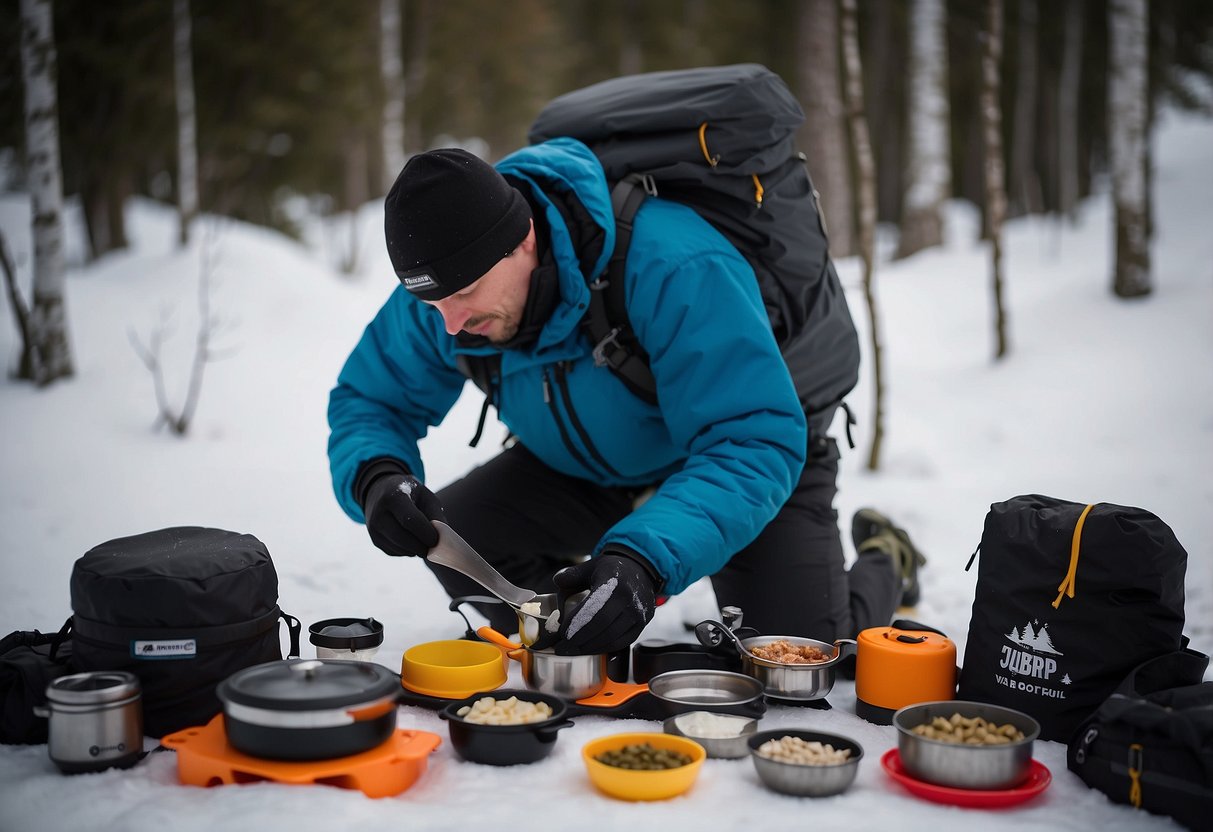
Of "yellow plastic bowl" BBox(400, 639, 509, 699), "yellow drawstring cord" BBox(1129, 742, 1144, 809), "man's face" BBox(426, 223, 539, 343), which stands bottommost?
"yellow drawstring cord" BBox(1129, 742, 1144, 809)

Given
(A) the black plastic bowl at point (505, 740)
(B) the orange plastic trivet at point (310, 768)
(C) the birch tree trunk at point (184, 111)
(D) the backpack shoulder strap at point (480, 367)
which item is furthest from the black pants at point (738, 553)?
(C) the birch tree trunk at point (184, 111)

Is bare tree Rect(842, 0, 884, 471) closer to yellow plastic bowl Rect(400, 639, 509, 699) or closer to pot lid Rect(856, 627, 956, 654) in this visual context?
pot lid Rect(856, 627, 956, 654)

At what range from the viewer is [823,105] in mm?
10078

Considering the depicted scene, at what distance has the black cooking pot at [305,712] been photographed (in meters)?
1.74

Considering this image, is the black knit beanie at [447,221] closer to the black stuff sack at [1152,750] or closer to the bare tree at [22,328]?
the black stuff sack at [1152,750]

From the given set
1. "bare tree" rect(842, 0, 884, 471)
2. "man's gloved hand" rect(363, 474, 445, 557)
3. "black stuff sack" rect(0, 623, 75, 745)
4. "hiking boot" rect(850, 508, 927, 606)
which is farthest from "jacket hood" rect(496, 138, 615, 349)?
"bare tree" rect(842, 0, 884, 471)

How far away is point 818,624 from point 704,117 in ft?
4.74

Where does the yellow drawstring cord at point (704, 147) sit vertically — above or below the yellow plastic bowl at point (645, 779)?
above

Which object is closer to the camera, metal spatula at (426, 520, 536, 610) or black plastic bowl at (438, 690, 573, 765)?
black plastic bowl at (438, 690, 573, 765)

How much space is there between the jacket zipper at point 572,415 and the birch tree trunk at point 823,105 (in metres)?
7.75

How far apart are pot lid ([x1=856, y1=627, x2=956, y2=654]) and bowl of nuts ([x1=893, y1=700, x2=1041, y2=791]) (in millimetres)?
286

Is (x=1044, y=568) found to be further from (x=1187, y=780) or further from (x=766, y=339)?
(x=766, y=339)

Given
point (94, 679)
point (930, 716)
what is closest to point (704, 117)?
point (930, 716)

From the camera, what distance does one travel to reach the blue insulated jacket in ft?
7.40
